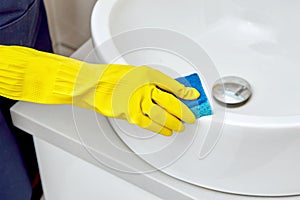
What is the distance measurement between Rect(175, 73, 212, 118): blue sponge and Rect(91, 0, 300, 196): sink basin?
0.01 meters

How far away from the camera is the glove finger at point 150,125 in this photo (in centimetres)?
59

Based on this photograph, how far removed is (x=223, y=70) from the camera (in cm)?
83

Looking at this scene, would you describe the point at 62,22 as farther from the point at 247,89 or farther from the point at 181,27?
the point at 247,89

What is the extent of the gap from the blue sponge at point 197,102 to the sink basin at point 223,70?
0.01 meters

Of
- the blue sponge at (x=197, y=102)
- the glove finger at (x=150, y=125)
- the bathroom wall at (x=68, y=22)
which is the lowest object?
the bathroom wall at (x=68, y=22)

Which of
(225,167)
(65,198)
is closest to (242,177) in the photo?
(225,167)

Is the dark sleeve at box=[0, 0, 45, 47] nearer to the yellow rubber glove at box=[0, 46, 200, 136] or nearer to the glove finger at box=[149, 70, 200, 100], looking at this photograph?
the yellow rubber glove at box=[0, 46, 200, 136]

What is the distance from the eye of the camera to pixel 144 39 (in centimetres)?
80

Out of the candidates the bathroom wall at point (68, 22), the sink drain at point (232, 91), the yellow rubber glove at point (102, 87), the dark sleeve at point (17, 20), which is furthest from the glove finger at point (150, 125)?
the bathroom wall at point (68, 22)

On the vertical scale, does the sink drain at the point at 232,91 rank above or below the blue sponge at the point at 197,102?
below

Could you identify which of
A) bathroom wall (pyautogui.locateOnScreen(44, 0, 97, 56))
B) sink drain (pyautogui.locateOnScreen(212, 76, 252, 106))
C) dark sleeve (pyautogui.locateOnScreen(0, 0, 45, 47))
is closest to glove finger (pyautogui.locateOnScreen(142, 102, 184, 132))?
sink drain (pyautogui.locateOnScreen(212, 76, 252, 106))

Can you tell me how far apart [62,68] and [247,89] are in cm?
32

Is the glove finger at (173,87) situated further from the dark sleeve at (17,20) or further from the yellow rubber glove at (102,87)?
the dark sleeve at (17,20)

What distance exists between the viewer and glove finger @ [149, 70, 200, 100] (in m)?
0.62
